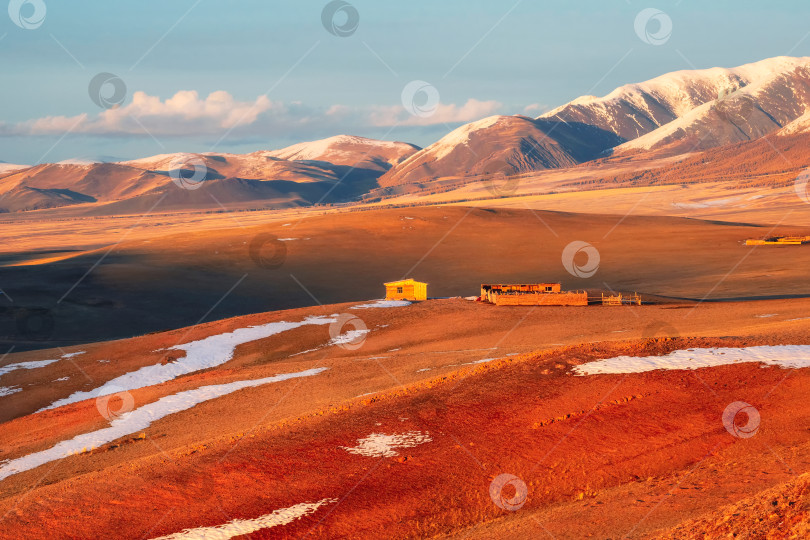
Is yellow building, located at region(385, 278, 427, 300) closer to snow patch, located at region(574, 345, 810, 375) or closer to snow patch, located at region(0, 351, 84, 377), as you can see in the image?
snow patch, located at region(0, 351, 84, 377)

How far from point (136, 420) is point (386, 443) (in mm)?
14893

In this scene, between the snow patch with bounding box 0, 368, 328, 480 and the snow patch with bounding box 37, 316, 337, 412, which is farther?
the snow patch with bounding box 37, 316, 337, 412

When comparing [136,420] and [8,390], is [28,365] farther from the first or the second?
[136,420]

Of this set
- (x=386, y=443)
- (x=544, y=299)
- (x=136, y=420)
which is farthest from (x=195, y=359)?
(x=386, y=443)

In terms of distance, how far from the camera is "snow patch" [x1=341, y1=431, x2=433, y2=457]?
21906 millimetres

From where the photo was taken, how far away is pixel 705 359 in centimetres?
2739

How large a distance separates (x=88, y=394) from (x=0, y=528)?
2167 centimetres

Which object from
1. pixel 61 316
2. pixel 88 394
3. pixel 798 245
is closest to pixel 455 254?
pixel 798 245

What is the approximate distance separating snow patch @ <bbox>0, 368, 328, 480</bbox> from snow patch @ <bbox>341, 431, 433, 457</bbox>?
12.6 m

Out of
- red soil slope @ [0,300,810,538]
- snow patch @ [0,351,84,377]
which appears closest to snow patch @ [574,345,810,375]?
red soil slope @ [0,300,810,538]

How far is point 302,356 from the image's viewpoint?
44.3 meters

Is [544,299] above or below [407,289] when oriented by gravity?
below

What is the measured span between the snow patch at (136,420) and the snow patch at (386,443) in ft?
41.3

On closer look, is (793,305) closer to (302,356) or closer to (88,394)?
(302,356)
